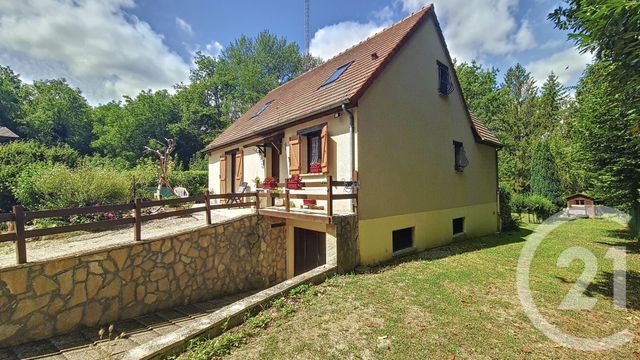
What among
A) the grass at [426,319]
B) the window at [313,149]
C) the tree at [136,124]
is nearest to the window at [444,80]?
the window at [313,149]

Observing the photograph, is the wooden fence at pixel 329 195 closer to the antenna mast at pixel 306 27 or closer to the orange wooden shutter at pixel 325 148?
the orange wooden shutter at pixel 325 148

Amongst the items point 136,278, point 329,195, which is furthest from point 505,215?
point 136,278

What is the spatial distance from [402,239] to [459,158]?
15.9ft

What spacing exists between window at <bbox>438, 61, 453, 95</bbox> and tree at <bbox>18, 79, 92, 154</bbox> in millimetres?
41731

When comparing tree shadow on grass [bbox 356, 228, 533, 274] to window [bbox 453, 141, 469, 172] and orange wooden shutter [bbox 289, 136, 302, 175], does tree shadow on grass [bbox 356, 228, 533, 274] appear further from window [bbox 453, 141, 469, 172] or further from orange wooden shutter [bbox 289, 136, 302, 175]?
orange wooden shutter [bbox 289, 136, 302, 175]

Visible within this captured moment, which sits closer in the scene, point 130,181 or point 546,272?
point 546,272

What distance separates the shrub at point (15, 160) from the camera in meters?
13.7

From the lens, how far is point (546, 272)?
670cm

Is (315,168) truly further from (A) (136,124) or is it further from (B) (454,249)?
(A) (136,124)

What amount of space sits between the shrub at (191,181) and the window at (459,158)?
17.8 meters

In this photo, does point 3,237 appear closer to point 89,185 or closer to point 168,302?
point 168,302

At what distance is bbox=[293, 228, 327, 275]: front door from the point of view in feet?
Result: 30.7

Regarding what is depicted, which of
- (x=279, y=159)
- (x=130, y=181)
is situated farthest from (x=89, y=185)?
(x=279, y=159)

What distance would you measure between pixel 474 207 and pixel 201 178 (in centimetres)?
2048
